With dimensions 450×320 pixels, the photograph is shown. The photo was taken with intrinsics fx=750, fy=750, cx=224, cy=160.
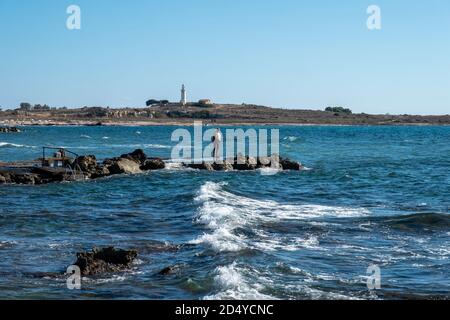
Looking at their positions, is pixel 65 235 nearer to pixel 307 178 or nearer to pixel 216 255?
pixel 216 255

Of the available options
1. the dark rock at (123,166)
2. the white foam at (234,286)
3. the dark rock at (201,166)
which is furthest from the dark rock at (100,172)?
the white foam at (234,286)

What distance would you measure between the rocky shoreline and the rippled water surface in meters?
1.85

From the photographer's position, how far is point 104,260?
595 inches

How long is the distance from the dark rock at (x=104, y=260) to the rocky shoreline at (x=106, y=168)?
18811 mm

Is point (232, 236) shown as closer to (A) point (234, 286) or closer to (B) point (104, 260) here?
(B) point (104, 260)

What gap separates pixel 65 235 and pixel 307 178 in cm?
2133

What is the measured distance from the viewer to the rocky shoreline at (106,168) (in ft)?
Result: 111

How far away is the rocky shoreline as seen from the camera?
33781mm

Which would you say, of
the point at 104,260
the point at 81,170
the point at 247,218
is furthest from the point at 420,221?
the point at 81,170

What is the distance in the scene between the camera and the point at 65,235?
19.4 metres

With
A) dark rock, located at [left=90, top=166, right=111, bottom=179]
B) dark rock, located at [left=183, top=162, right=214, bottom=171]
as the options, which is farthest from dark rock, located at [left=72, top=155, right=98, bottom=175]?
dark rock, located at [left=183, top=162, right=214, bottom=171]

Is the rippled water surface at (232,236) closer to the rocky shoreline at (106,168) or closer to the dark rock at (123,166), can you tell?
the rocky shoreline at (106,168)
